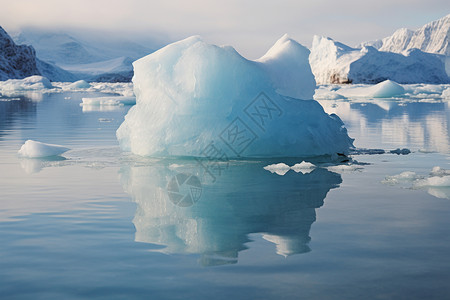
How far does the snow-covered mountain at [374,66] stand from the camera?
57.7 metres

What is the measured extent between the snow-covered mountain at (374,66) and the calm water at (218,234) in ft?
169

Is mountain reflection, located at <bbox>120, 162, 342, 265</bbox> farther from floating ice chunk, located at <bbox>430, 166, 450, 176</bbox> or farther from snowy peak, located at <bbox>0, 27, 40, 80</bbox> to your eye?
snowy peak, located at <bbox>0, 27, 40, 80</bbox>

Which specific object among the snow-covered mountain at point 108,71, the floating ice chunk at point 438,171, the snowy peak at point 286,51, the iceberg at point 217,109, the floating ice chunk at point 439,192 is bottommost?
the floating ice chunk at point 439,192

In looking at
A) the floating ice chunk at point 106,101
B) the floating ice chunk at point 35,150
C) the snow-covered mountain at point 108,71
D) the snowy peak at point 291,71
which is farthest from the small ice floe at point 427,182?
the snow-covered mountain at point 108,71

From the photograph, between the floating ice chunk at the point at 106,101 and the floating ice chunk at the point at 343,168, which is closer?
the floating ice chunk at the point at 343,168

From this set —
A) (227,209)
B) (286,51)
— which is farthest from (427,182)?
(286,51)

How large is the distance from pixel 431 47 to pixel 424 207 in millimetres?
199259

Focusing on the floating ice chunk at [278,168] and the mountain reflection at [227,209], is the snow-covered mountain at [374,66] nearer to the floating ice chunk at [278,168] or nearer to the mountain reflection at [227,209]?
the floating ice chunk at [278,168]

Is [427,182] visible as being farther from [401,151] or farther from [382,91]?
[382,91]

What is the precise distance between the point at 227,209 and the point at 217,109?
3.44 meters

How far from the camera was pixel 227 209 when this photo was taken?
5238mm

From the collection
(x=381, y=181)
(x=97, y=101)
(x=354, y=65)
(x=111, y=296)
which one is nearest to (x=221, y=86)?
(x=381, y=181)

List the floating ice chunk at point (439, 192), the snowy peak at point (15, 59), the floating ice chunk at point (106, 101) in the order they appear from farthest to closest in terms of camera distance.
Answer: the snowy peak at point (15, 59), the floating ice chunk at point (106, 101), the floating ice chunk at point (439, 192)

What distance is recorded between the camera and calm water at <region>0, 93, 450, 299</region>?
10.6 feet
